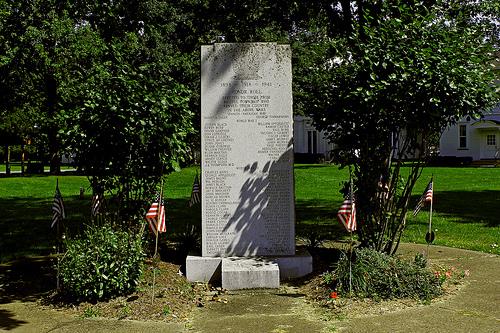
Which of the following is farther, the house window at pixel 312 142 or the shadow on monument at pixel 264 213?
the house window at pixel 312 142

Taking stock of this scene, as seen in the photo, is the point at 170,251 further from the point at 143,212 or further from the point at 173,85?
the point at 173,85

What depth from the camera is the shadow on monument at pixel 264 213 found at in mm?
8828

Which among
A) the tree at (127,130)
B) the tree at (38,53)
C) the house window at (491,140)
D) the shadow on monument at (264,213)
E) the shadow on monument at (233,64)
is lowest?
the shadow on monument at (264,213)

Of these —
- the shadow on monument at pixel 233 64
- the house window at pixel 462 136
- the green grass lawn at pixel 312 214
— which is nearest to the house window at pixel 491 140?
the house window at pixel 462 136

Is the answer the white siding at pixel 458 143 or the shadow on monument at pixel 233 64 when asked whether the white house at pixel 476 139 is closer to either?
the white siding at pixel 458 143

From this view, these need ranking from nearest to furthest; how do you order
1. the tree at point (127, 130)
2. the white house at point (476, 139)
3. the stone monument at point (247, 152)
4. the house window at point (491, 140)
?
the tree at point (127, 130)
the stone monument at point (247, 152)
the white house at point (476, 139)
the house window at point (491, 140)

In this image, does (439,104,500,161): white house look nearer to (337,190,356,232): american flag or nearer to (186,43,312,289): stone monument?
(186,43,312,289): stone monument

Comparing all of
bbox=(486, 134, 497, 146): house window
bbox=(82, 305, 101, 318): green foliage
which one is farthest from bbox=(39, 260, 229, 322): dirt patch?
bbox=(486, 134, 497, 146): house window

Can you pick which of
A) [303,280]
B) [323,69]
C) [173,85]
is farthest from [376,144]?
[173,85]

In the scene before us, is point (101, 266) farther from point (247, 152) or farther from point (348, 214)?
point (348, 214)

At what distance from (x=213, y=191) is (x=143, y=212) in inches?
48.9

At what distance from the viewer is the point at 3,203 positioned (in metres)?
21.9

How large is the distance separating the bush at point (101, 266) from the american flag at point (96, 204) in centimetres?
76

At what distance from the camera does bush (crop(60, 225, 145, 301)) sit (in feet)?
23.5
